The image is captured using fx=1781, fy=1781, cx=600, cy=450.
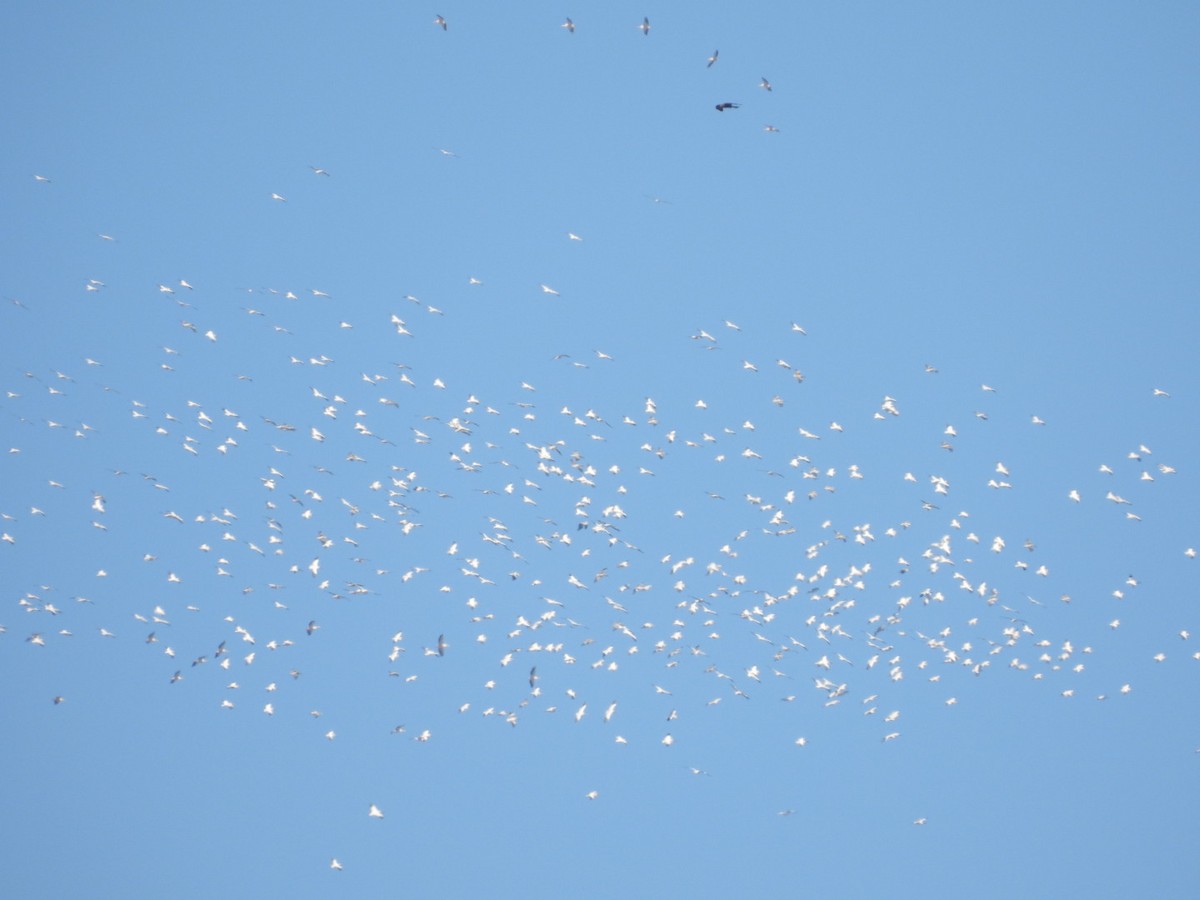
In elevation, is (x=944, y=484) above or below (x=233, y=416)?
below

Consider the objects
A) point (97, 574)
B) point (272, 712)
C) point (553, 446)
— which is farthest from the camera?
point (97, 574)

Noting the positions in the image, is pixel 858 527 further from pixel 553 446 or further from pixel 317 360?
pixel 317 360

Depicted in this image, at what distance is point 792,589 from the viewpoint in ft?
130

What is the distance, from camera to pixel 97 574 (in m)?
45.1

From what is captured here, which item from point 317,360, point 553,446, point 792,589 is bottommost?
point 792,589

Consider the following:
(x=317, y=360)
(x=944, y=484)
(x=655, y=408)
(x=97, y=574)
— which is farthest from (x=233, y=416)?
(x=944, y=484)

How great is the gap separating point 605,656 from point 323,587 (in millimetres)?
6696

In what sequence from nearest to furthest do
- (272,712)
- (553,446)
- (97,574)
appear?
(553,446) → (272,712) → (97,574)

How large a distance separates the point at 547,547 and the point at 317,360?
23.4ft

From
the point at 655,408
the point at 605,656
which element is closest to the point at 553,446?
the point at 655,408

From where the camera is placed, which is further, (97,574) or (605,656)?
(97,574)

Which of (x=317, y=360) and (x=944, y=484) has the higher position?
(x=317, y=360)

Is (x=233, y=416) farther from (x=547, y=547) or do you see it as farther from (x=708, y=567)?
(x=708, y=567)

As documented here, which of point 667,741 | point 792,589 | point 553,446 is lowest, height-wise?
point 667,741
